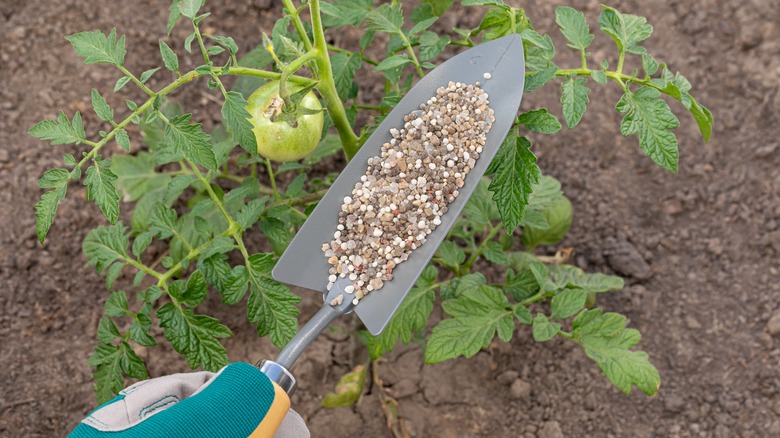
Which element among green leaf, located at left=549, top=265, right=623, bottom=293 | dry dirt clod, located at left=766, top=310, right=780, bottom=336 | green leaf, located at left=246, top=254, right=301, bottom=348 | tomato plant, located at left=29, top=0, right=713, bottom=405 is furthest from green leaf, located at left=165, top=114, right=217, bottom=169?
dry dirt clod, located at left=766, top=310, right=780, bottom=336

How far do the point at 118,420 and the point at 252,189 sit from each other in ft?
2.18

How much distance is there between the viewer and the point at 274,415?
3.87 ft

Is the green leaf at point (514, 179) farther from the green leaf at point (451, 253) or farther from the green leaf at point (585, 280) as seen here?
the green leaf at point (585, 280)

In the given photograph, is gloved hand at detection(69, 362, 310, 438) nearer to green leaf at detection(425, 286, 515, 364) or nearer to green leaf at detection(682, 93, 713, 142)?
green leaf at detection(425, 286, 515, 364)

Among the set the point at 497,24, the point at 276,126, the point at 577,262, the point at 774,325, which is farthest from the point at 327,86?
the point at 774,325

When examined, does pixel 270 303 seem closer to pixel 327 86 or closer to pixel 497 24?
pixel 327 86

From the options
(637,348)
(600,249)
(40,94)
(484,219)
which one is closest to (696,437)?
(637,348)

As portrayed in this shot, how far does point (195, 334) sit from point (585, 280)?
95 centimetres

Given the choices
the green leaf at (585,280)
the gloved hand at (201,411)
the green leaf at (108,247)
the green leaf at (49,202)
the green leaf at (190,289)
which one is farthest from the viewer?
→ the green leaf at (585,280)

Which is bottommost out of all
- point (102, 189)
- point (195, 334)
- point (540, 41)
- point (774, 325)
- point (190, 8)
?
point (774, 325)

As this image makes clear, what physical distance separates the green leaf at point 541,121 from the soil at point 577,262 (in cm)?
81

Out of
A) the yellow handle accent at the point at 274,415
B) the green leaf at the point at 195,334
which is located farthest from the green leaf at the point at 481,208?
the yellow handle accent at the point at 274,415

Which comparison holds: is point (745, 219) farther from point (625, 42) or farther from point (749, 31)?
point (625, 42)

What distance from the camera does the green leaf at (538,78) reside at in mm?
1361
